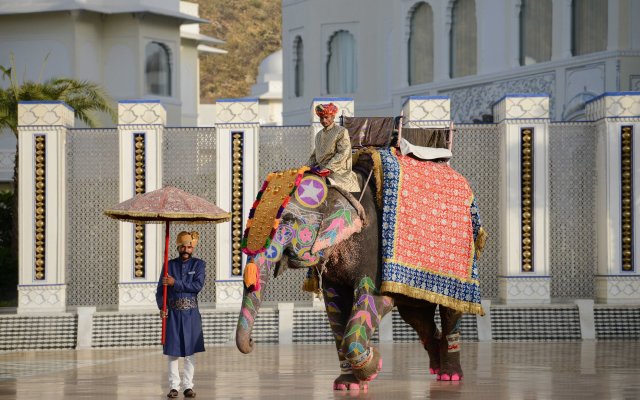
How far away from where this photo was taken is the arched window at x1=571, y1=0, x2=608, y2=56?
2694 centimetres

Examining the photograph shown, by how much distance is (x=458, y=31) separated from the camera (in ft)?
105

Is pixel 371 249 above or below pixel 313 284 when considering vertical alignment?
above

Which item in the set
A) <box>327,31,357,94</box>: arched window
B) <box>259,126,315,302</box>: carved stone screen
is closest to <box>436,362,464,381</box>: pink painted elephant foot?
<box>259,126,315,302</box>: carved stone screen

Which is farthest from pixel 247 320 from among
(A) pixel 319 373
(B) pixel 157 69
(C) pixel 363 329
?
(B) pixel 157 69

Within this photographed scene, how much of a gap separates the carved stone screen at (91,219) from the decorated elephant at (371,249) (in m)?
7.81

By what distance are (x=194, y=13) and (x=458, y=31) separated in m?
10.9

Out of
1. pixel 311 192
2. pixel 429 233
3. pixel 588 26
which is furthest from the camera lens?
pixel 588 26

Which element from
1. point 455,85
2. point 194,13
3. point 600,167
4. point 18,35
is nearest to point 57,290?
point 600,167

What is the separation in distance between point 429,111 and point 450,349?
22.4ft

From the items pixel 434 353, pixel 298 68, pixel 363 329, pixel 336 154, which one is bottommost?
pixel 434 353

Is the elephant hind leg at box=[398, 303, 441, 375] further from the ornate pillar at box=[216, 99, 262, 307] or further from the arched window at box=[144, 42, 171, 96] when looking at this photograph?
the arched window at box=[144, 42, 171, 96]

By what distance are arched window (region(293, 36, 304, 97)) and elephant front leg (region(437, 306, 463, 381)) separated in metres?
25.5

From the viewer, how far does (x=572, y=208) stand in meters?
19.1

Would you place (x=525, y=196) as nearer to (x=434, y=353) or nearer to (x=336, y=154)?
(x=434, y=353)
